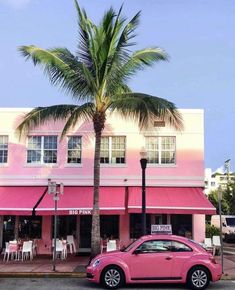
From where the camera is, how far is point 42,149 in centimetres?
2491

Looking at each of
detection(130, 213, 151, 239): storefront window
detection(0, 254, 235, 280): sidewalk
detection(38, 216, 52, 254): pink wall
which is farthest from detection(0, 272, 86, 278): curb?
detection(130, 213, 151, 239): storefront window

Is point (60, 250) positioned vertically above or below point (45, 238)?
below

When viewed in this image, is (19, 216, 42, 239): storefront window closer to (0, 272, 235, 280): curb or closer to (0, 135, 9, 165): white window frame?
(0, 135, 9, 165): white window frame

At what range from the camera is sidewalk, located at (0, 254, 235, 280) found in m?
16.9

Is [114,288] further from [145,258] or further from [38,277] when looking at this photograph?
[38,277]

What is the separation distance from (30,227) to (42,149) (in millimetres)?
3998

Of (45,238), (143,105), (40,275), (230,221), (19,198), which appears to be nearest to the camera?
(40,275)

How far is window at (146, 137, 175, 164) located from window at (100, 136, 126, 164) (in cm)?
131

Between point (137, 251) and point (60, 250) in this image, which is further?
point (60, 250)

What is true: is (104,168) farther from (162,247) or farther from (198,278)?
(198,278)

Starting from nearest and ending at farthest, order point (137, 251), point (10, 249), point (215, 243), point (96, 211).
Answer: point (137, 251), point (96, 211), point (10, 249), point (215, 243)

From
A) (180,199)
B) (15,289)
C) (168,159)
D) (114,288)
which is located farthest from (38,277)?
(168,159)

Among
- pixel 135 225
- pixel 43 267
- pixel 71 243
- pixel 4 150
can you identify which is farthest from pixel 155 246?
pixel 4 150

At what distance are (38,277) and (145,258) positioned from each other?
185 inches
